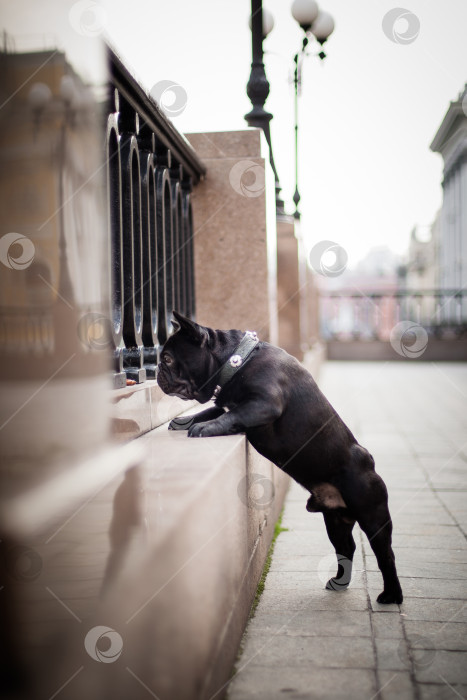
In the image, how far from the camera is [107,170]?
10.6 feet

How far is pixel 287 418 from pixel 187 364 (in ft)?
1.71

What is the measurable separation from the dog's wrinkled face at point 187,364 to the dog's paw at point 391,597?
4.23ft

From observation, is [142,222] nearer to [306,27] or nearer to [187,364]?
[187,364]

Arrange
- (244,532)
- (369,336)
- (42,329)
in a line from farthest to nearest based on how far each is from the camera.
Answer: (369,336), (244,532), (42,329)

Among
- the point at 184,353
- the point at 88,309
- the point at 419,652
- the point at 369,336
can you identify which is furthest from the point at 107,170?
the point at 369,336

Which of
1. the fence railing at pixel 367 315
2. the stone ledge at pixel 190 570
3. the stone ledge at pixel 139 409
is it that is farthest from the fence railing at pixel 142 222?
the fence railing at pixel 367 315

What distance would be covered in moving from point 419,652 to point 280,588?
0.93m

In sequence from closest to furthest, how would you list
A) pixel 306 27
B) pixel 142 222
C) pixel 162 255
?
pixel 142 222 < pixel 162 255 < pixel 306 27

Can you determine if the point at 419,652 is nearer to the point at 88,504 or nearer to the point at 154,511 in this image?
the point at 154,511

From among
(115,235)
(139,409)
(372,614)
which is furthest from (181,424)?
(372,614)

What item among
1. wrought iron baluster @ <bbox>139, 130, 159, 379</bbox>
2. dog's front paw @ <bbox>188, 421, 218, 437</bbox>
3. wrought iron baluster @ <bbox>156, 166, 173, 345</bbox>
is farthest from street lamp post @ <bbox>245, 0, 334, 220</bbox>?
dog's front paw @ <bbox>188, 421, 218, 437</bbox>

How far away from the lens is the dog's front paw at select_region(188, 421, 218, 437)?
3.10 m

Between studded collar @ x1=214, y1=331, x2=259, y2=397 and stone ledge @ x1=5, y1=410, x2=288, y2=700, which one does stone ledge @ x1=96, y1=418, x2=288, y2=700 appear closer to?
stone ledge @ x1=5, y1=410, x2=288, y2=700

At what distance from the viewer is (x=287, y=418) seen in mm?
3246
